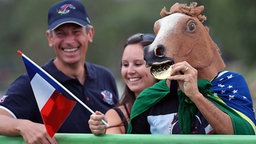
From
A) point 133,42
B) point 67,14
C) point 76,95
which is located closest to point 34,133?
point 76,95

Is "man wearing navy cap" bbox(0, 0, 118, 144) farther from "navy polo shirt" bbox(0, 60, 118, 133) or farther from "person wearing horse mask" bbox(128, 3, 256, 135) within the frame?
"person wearing horse mask" bbox(128, 3, 256, 135)

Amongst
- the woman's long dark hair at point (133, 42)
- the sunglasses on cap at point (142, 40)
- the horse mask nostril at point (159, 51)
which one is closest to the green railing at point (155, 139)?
the horse mask nostril at point (159, 51)

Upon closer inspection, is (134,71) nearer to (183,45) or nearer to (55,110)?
(55,110)

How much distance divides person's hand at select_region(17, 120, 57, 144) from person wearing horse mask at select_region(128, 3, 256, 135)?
21.5 inches

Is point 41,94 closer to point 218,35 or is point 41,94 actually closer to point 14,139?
point 14,139

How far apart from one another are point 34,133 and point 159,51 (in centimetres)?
102

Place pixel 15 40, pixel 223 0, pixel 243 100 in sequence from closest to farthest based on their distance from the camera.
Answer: pixel 243 100
pixel 223 0
pixel 15 40

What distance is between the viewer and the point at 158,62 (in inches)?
189

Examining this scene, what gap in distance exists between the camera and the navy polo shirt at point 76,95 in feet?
19.8

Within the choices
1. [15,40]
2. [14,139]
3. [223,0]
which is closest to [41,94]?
[14,139]

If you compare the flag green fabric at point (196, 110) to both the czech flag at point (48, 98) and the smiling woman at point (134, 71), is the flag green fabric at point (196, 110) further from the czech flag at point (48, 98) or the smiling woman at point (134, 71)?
the smiling woman at point (134, 71)

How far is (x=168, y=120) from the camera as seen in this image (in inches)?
199

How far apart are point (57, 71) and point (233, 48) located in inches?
747

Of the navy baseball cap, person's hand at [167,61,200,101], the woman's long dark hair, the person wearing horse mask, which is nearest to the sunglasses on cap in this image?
the woman's long dark hair
